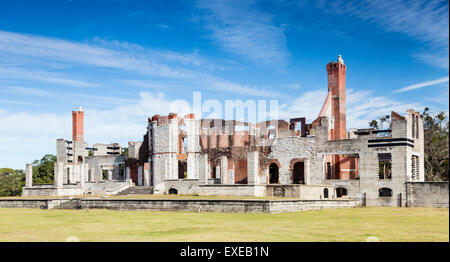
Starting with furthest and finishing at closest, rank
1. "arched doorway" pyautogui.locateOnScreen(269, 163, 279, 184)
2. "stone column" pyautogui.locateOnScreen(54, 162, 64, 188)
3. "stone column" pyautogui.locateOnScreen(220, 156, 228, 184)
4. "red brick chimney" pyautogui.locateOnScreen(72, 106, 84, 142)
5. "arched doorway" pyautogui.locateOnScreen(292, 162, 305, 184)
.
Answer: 1. "red brick chimney" pyautogui.locateOnScreen(72, 106, 84, 142)
2. "arched doorway" pyautogui.locateOnScreen(269, 163, 279, 184)
3. "stone column" pyautogui.locateOnScreen(54, 162, 64, 188)
4. "arched doorway" pyautogui.locateOnScreen(292, 162, 305, 184)
5. "stone column" pyautogui.locateOnScreen(220, 156, 228, 184)

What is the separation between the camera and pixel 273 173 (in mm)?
44375

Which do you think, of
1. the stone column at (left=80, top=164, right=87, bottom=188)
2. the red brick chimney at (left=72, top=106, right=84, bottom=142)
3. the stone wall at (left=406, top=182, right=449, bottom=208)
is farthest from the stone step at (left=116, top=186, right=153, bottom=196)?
the stone wall at (left=406, top=182, right=449, bottom=208)

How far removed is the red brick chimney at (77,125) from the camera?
53.5 m

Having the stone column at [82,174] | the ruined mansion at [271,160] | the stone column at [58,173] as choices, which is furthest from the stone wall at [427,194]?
the stone column at [82,174]

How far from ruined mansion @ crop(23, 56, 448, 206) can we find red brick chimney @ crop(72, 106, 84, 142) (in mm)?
111

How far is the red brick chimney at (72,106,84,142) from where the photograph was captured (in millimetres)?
53500

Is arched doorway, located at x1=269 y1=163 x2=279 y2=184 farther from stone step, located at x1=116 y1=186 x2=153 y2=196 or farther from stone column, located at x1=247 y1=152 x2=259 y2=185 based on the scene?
stone step, located at x1=116 y1=186 x2=153 y2=196

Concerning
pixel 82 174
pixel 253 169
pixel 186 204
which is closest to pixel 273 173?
pixel 253 169

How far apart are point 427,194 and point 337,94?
45.1 ft

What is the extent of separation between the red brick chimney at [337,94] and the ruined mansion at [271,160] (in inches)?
3.4

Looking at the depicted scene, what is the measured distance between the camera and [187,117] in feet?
147
